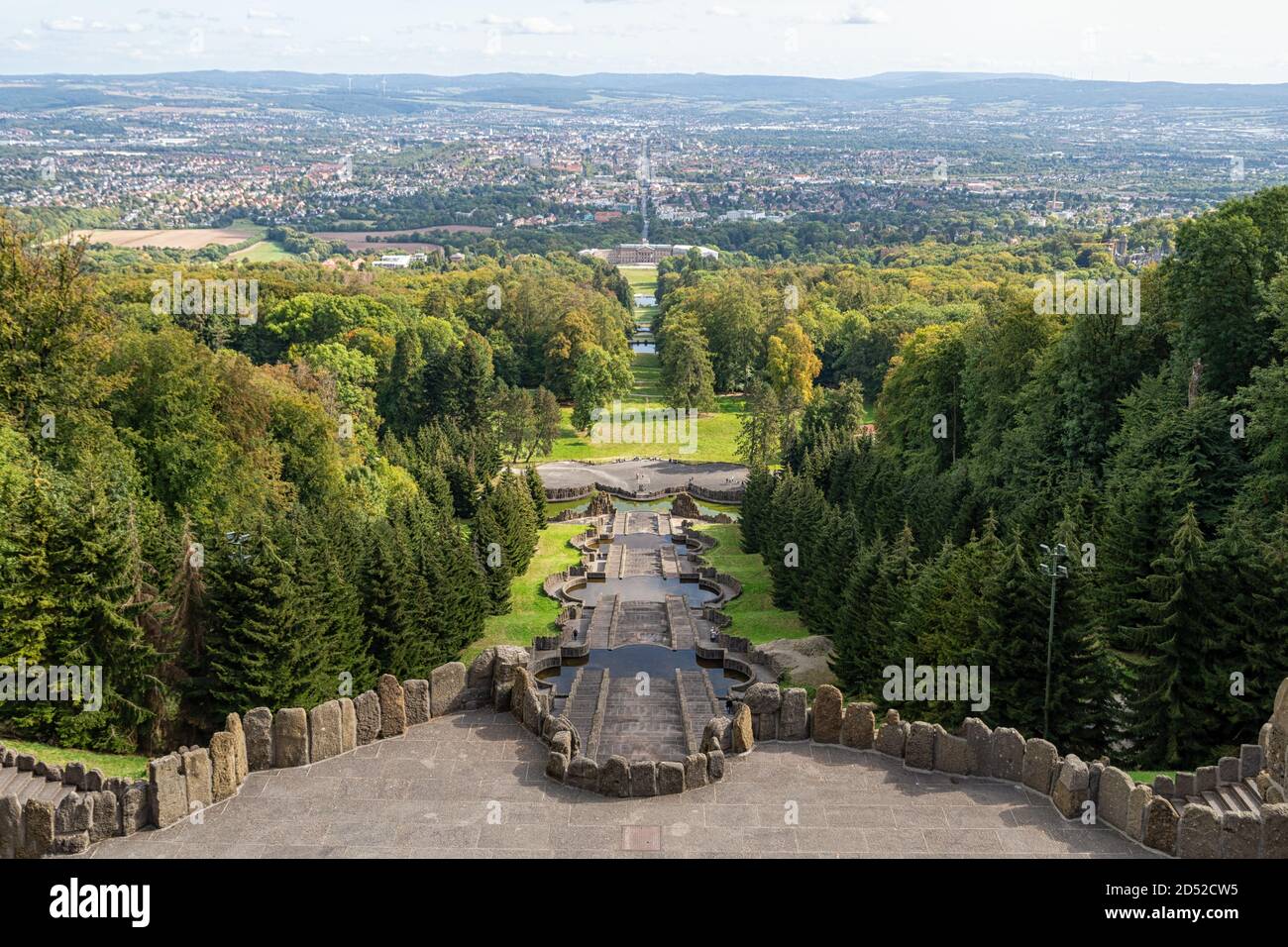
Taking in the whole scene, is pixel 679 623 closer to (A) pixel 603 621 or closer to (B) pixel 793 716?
(A) pixel 603 621

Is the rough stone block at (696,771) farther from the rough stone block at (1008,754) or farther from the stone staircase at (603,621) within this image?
the stone staircase at (603,621)

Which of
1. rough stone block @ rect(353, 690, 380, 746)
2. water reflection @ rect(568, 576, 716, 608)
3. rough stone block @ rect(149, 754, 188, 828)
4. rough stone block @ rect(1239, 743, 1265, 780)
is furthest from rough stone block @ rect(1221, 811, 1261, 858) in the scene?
water reflection @ rect(568, 576, 716, 608)

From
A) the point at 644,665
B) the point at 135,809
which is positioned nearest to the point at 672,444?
the point at 644,665

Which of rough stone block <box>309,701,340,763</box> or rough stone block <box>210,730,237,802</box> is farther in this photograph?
rough stone block <box>309,701,340,763</box>

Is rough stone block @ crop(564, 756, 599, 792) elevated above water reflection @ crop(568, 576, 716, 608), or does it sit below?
above

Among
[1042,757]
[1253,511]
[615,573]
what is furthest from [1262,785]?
[615,573]

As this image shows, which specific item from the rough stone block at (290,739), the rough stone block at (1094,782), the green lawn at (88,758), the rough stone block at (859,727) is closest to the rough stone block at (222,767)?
the rough stone block at (290,739)

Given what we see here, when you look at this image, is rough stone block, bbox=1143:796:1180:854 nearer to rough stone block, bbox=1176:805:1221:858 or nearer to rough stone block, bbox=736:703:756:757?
rough stone block, bbox=1176:805:1221:858
